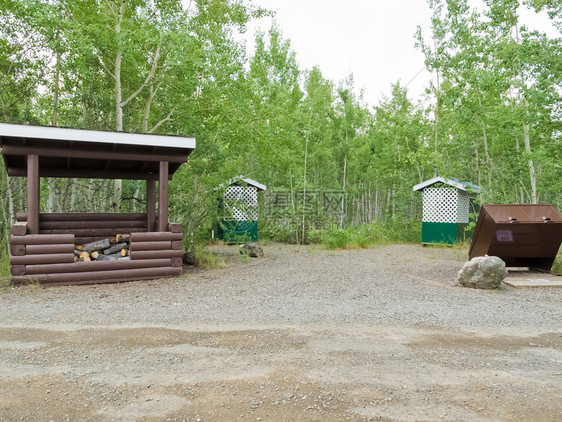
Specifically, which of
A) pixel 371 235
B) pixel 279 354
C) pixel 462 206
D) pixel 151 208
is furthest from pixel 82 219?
pixel 462 206

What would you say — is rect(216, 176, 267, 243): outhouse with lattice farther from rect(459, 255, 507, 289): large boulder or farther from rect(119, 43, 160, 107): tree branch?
rect(459, 255, 507, 289): large boulder

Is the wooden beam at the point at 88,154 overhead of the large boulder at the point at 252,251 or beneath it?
overhead

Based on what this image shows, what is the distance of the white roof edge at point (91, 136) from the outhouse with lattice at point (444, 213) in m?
11.5

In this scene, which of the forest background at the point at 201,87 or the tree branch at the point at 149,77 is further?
the tree branch at the point at 149,77

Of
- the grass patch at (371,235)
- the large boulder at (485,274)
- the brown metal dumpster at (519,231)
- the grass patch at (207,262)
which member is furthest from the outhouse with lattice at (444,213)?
the grass patch at (207,262)

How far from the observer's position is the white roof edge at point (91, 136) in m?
6.34

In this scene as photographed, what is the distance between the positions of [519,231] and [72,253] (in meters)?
8.48

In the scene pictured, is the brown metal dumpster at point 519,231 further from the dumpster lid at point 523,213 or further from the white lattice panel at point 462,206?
the white lattice panel at point 462,206

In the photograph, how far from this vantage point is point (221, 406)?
242 centimetres

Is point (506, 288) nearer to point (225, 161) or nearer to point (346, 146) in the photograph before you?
point (225, 161)

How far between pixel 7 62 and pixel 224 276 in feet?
26.9

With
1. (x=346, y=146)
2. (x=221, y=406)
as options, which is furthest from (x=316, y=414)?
(x=346, y=146)

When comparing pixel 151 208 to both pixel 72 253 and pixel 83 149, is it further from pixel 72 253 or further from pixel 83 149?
pixel 72 253

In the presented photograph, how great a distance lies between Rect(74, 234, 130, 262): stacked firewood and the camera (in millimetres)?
7668
